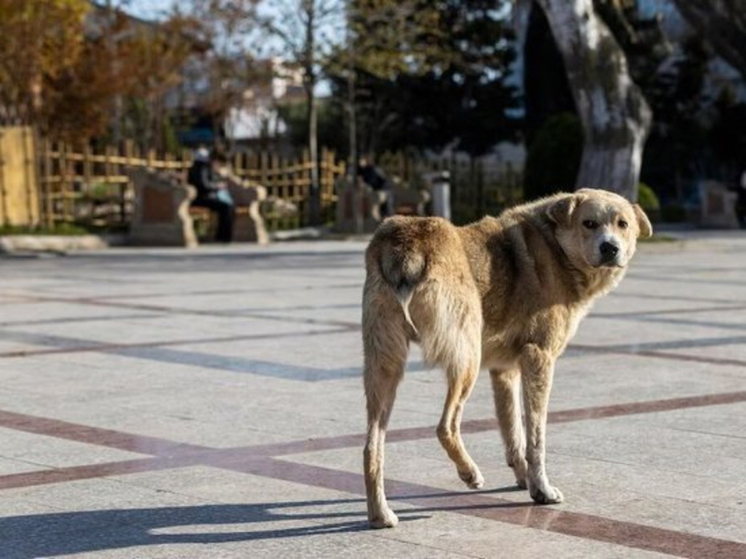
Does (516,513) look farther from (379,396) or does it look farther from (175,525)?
(175,525)

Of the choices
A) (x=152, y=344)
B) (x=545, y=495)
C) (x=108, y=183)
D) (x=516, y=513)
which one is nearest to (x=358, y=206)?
(x=108, y=183)

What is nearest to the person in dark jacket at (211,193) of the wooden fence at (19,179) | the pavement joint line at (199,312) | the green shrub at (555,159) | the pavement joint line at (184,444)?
the wooden fence at (19,179)

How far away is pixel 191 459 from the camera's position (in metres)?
7.69

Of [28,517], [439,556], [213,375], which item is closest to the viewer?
[439,556]

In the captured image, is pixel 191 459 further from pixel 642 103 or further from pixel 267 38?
pixel 267 38

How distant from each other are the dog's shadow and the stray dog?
0.29 metres

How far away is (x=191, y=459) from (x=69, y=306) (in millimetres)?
8264

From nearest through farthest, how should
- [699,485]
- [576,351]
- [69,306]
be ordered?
[699,485]
[576,351]
[69,306]

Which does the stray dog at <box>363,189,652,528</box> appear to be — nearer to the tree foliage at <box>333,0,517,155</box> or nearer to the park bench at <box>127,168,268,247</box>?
the park bench at <box>127,168,268,247</box>

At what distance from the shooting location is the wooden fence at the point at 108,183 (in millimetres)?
30469

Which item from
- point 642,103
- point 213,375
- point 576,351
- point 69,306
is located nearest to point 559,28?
point 642,103

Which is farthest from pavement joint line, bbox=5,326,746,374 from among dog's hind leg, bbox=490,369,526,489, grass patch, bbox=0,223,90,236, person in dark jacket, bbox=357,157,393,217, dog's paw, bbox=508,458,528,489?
person in dark jacket, bbox=357,157,393,217

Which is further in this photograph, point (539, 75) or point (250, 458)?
point (539, 75)

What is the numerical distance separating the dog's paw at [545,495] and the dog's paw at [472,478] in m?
0.23
